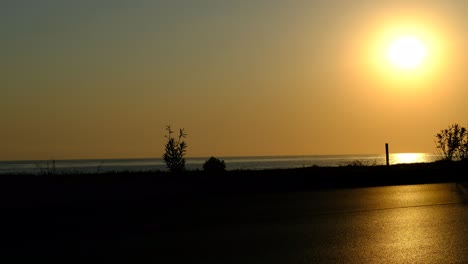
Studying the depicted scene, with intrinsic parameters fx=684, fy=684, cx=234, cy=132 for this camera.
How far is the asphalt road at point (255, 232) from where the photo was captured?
9766mm

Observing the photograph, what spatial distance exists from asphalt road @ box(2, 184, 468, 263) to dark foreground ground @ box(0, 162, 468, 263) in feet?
0.06

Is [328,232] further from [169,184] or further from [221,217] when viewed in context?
[169,184]

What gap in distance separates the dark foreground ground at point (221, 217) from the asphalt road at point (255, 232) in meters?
0.02

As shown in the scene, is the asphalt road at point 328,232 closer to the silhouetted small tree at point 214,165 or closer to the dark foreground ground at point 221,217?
the dark foreground ground at point 221,217

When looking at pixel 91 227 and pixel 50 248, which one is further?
pixel 91 227

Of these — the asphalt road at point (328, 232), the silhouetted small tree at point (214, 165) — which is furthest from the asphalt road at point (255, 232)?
the silhouetted small tree at point (214, 165)

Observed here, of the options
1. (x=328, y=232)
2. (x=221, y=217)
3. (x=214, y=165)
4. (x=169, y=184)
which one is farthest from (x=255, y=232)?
(x=214, y=165)

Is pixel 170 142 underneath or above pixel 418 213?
above

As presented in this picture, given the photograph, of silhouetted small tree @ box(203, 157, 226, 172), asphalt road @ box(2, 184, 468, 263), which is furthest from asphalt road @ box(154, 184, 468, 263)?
silhouetted small tree @ box(203, 157, 226, 172)

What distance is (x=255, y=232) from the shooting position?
11852 mm

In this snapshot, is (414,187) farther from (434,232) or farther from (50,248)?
(50,248)

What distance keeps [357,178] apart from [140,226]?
12359 mm

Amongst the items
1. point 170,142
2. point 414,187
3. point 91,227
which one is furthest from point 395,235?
point 170,142

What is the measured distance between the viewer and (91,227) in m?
12.4
